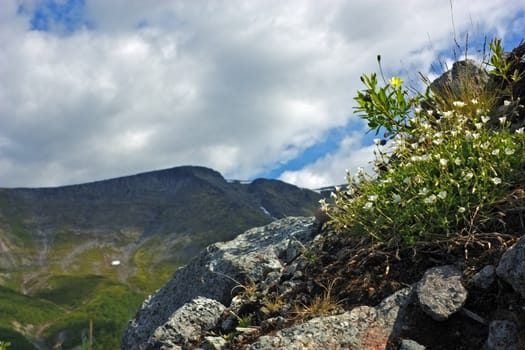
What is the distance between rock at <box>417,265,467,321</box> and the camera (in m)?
4.93

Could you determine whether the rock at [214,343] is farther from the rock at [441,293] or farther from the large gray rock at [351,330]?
the rock at [441,293]

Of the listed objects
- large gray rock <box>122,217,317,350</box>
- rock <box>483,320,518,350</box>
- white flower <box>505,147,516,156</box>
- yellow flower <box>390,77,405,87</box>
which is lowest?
rock <box>483,320,518,350</box>

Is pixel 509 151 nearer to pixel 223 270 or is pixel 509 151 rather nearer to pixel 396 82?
pixel 396 82

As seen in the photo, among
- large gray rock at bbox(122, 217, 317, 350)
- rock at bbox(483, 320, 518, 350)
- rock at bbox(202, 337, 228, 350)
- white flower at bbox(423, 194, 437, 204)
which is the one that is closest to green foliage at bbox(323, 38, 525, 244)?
white flower at bbox(423, 194, 437, 204)

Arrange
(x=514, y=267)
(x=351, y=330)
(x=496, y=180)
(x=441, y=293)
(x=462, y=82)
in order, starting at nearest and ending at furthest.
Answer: (x=514, y=267)
(x=441, y=293)
(x=351, y=330)
(x=496, y=180)
(x=462, y=82)

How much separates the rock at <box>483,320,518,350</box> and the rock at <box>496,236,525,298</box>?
33 cm

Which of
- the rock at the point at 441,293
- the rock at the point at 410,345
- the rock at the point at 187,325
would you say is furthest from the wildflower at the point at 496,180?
the rock at the point at 187,325

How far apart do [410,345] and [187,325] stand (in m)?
3.65

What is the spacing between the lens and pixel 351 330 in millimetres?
5191

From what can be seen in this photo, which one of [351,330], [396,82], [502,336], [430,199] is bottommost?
[502,336]

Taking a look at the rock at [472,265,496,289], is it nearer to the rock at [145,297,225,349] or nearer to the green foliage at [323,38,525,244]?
the green foliage at [323,38,525,244]

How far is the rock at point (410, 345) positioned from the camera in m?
4.72

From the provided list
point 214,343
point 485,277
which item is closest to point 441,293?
point 485,277

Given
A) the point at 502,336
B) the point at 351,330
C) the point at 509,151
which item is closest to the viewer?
the point at 502,336
